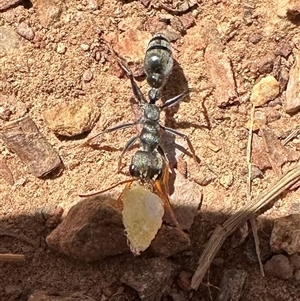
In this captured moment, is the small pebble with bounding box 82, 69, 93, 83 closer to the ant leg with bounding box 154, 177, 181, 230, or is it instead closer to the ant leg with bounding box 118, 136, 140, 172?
the ant leg with bounding box 118, 136, 140, 172

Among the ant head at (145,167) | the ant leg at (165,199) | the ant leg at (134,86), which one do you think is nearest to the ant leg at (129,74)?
the ant leg at (134,86)

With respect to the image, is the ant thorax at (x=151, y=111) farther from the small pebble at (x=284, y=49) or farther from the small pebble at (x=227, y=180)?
the small pebble at (x=284, y=49)

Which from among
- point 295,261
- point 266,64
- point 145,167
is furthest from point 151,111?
point 295,261

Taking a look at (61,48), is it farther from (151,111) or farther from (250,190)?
(250,190)

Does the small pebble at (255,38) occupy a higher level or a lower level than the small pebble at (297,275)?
higher

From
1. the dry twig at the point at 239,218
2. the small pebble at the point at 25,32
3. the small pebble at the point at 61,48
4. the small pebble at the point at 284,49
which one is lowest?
the dry twig at the point at 239,218

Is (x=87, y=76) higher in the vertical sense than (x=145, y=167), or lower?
higher

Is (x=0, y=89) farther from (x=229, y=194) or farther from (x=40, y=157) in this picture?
(x=229, y=194)

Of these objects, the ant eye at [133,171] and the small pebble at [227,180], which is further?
the small pebble at [227,180]
